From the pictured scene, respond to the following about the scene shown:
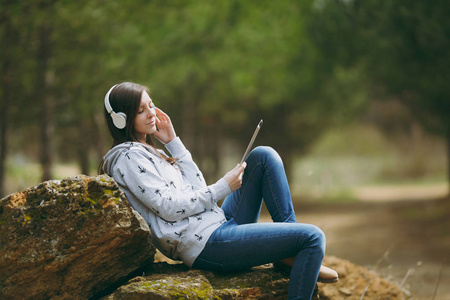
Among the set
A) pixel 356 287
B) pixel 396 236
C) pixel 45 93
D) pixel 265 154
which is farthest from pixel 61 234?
pixel 396 236

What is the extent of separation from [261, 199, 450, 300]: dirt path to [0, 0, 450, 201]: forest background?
108 cm

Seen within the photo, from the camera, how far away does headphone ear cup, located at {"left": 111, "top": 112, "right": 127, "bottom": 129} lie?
268 cm

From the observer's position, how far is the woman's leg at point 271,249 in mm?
2527

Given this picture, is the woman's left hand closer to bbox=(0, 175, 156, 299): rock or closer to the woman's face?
the woman's face

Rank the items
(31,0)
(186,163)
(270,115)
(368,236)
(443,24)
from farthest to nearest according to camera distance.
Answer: (270,115)
(368,236)
(443,24)
(31,0)
(186,163)

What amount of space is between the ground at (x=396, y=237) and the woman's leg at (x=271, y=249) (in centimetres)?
198

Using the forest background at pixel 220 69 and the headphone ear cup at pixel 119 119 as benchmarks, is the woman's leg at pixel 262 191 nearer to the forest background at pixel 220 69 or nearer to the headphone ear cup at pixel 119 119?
the headphone ear cup at pixel 119 119

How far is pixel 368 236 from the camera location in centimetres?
1001

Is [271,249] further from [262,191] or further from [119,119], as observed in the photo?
[119,119]

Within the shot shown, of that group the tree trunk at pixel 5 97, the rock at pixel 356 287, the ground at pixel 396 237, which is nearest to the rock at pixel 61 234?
the rock at pixel 356 287

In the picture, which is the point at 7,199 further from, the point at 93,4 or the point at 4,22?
the point at 93,4

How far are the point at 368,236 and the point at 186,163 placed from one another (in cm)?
781

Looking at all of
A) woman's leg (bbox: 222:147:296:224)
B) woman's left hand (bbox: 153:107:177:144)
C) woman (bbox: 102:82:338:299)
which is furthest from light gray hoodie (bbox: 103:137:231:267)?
woman's left hand (bbox: 153:107:177:144)

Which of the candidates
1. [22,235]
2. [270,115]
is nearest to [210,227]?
[22,235]
